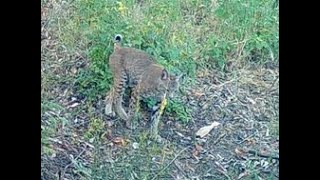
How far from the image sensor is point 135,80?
7.88 ft

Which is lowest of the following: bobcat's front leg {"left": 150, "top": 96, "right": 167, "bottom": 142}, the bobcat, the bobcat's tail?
bobcat's front leg {"left": 150, "top": 96, "right": 167, "bottom": 142}

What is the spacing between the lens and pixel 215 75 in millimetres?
2385

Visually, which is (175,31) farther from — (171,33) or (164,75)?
(164,75)

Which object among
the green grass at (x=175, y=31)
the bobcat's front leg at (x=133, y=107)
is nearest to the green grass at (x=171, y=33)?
the green grass at (x=175, y=31)

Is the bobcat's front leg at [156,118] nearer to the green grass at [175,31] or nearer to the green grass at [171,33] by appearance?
the green grass at [171,33]

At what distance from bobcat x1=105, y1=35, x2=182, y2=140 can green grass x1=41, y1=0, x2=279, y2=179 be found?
3 centimetres

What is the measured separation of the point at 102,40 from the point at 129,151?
42cm

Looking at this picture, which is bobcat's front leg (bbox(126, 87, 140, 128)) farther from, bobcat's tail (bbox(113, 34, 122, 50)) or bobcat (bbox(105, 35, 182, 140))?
bobcat's tail (bbox(113, 34, 122, 50))

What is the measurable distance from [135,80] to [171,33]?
220 mm

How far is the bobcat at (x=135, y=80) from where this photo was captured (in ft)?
7.78

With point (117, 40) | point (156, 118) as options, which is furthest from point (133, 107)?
point (117, 40)

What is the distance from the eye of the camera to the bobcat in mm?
2371

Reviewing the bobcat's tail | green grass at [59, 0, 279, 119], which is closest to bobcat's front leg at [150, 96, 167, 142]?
green grass at [59, 0, 279, 119]
